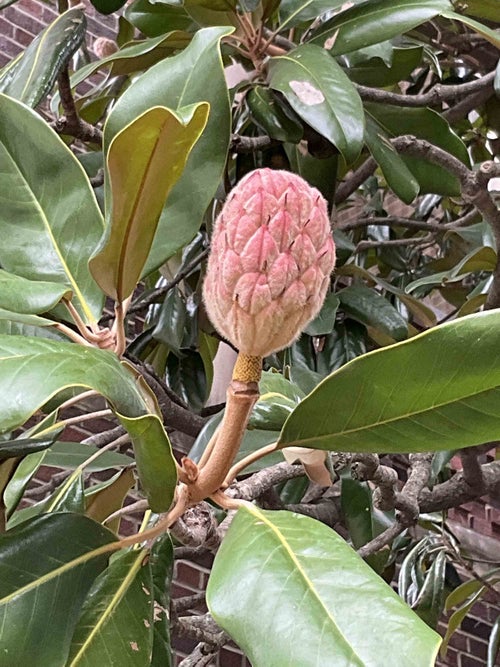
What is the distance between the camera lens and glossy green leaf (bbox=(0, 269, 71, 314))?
1.52 ft

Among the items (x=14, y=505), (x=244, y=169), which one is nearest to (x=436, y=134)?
(x=244, y=169)

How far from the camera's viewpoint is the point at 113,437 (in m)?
1.28

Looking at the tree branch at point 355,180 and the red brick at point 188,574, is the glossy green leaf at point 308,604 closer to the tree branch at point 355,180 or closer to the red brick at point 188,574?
the tree branch at point 355,180

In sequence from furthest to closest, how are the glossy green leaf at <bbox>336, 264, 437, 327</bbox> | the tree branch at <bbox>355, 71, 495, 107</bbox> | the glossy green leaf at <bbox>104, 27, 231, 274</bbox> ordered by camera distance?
the glossy green leaf at <bbox>336, 264, 437, 327</bbox>
the tree branch at <bbox>355, 71, 495, 107</bbox>
the glossy green leaf at <bbox>104, 27, 231, 274</bbox>

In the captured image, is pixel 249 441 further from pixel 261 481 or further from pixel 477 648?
pixel 477 648

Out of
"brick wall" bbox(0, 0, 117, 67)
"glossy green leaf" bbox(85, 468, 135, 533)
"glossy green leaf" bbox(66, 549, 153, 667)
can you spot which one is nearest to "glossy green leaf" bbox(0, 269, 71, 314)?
"glossy green leaf" bbox(66, 549, 153, 667)

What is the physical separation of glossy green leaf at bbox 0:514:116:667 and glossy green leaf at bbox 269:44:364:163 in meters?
0.48

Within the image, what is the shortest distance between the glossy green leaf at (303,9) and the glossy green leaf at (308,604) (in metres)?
0.78

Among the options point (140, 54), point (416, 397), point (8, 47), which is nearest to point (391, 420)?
point (416, 397)

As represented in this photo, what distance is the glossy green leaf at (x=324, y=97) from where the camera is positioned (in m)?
0.79

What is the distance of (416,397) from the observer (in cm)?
46

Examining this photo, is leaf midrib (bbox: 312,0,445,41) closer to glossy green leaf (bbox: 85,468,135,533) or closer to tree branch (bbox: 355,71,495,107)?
tree branch (bbox: 355,71,495,107)

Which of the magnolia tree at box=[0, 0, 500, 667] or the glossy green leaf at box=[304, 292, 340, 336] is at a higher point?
the magnolia tree at box=[0, 0, 500, 667]

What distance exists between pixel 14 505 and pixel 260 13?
2.45 ft
